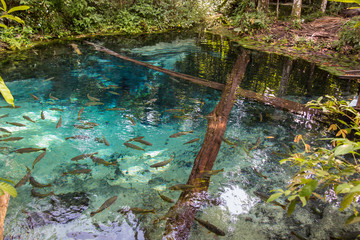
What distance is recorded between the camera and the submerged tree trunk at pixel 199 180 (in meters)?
2.49

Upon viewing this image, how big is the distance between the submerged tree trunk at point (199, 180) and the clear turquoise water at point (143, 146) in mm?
113

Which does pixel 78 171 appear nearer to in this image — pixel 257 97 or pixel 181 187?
pixel 181 187

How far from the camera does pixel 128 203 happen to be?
9.50 ft

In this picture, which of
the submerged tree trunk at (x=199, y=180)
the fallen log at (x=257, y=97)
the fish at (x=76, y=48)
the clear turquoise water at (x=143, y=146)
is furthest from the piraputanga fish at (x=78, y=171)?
the fish at (x=76, y=48)

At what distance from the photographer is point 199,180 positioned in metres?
3.08

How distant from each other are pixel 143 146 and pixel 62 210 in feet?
5.48

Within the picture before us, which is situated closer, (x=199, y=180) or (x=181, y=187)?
(x=181, y=187)

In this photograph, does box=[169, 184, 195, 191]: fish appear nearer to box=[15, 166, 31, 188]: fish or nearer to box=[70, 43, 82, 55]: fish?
box=[15, 166, 31, 188]: fish

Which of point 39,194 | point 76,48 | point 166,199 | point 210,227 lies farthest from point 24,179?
point 76,48

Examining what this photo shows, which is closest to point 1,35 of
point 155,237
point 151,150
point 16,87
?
point 16,87

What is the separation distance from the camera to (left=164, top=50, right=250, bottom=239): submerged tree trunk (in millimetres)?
2492

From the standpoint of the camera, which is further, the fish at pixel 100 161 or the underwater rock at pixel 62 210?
the fish at pixel 100 161

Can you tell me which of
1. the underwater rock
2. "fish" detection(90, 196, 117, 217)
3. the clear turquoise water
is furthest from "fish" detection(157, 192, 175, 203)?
the underwater rock

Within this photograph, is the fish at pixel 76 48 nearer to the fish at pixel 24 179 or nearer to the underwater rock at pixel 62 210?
the fish at pixel 24 179
